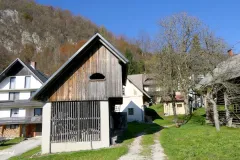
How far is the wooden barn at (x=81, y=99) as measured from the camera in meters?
14.4

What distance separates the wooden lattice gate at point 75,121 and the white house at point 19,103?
658 inches

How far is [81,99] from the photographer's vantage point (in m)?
14.8

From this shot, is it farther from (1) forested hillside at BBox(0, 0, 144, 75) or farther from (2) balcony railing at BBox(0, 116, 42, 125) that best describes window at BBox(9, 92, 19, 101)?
(1) forested hillside at BBox(0, 0, 144, 75)

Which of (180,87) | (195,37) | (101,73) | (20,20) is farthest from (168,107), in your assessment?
(20,20)

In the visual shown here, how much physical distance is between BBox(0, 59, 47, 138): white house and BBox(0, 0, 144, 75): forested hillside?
3824 cm

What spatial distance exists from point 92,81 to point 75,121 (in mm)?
3144

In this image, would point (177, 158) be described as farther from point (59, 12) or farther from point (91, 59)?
point (59, 12)

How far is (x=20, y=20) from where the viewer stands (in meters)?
91.1

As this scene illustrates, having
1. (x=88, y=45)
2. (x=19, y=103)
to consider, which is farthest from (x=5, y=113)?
(x=88, y=45)

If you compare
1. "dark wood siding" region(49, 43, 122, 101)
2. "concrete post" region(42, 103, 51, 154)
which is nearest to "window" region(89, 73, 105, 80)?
"dark wood siding" region(49, 43, 122, 101)

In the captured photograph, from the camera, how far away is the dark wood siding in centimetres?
1489

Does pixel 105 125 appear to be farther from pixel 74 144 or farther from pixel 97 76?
pixel 97 76

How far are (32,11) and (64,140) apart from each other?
105 m

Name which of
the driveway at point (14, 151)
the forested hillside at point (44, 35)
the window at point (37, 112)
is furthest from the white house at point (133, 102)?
the forested hillside at point (44, 35)
